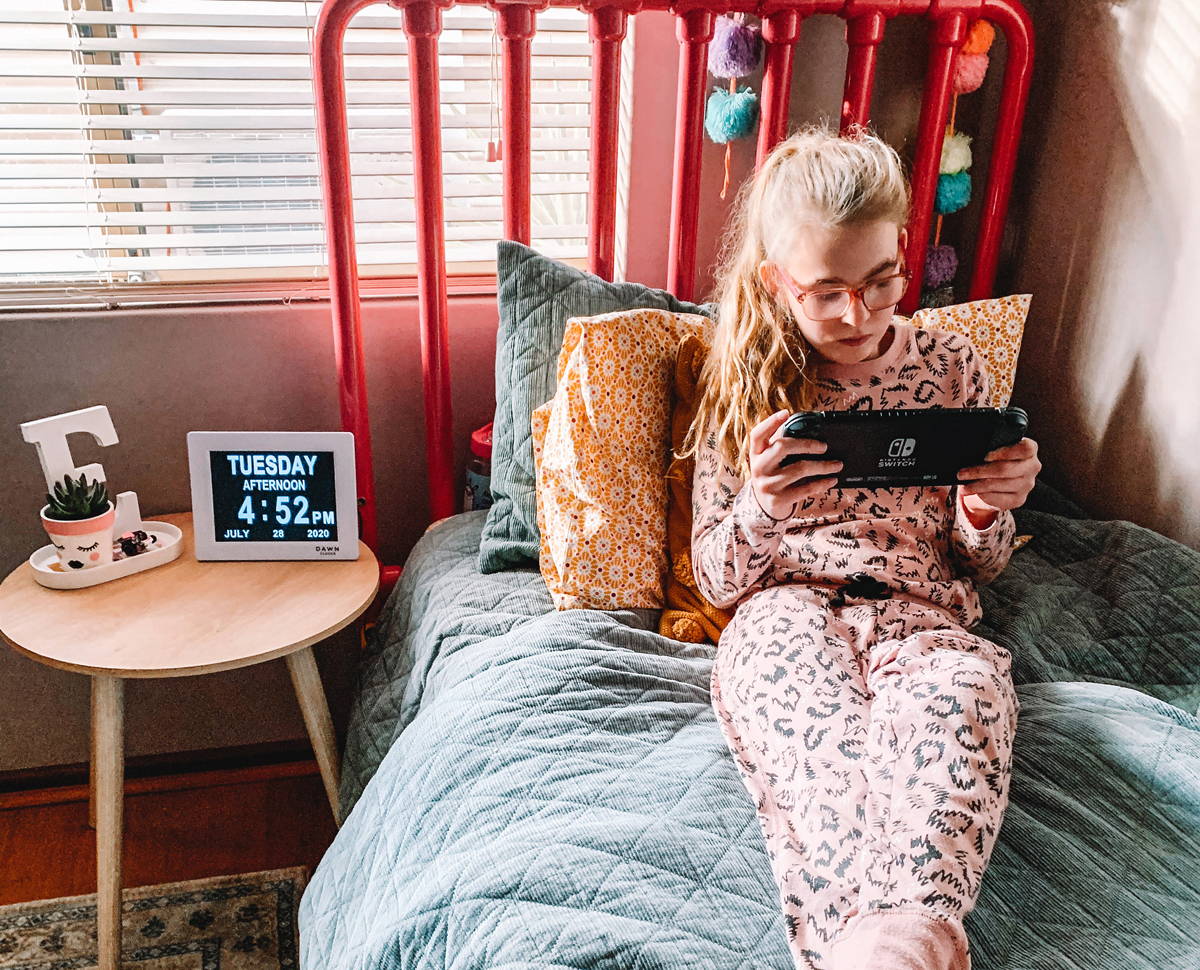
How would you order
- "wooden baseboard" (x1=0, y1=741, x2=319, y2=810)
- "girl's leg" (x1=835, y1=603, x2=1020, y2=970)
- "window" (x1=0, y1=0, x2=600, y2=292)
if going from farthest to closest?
1. "wooden baseboard" (x1=0, y1=741, x2=319, y2=810)
2. "window" (x1=0, y1=0, x2=600, y2=292)
3. "girl's leg" (x1=835, y1=603, x2=1020, y2=970)

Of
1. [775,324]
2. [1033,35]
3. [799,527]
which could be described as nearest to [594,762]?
[799,527]

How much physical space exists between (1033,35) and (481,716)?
1.35m

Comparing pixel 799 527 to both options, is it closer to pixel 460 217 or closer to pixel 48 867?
pixel 460 217

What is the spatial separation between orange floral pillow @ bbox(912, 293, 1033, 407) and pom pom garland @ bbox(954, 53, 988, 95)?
1.21ft

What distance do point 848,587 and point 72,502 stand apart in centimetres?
102

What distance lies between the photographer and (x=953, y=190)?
5.03 ft

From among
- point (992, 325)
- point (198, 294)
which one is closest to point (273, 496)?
point (198, 294)

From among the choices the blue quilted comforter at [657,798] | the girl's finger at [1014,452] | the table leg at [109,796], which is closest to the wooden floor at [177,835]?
the table leg at [109,796]

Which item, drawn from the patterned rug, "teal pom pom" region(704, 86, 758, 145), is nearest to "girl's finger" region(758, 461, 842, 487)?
"teal pom pom" region(704, 86, 758, 145)

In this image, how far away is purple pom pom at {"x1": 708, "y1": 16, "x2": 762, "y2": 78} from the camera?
1393 mm

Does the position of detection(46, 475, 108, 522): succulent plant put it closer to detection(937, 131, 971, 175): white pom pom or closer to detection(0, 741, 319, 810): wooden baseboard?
detection(0, 741, 319, 810): wooden baseboard

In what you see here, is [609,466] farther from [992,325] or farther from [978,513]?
[992,325]

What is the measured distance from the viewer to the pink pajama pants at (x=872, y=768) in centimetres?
70

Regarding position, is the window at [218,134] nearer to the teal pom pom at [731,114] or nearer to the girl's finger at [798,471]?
the teal pom pom at [731,114]
